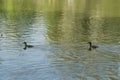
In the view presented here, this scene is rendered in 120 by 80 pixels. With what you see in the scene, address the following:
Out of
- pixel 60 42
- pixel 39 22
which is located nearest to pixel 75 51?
pixel 60 42

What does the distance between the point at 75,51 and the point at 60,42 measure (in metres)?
4.91

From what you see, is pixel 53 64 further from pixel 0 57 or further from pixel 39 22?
pixel 39 22

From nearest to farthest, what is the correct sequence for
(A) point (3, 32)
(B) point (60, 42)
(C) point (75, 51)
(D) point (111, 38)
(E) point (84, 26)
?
(C) point (75, 51)
(B) point (60, 42)
(D) point (111, 38)
(A) point (3, 32)
(E) point (84, 26)

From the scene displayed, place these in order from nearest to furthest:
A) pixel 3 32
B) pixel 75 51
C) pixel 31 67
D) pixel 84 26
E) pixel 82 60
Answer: pixel 31 67, pixel 82 60, pixel 75 51, pixel 3 32, pixel 84 26

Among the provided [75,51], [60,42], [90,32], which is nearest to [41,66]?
[75,51]

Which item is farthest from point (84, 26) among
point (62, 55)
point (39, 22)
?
point (62, 55)

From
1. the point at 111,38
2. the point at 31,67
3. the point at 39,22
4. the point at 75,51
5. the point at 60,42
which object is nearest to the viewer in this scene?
the point at 31,67

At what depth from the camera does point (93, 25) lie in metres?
52.9

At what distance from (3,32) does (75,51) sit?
1452cm

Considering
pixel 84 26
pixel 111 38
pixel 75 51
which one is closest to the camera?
pixel 75 51

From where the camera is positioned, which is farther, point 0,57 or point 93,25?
point 93,25

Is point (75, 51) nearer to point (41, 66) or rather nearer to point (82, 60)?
point (82, 60)

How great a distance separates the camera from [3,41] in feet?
128

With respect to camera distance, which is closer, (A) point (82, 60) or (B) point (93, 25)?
(A) point (82, 60)
